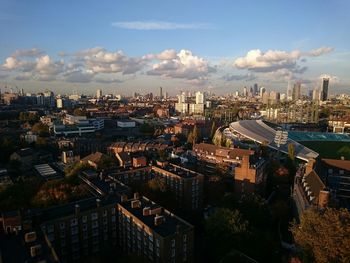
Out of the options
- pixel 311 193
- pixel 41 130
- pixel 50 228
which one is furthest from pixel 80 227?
pixel 41 130

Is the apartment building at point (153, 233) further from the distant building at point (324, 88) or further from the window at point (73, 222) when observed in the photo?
→ the distant building at point (324, 88)

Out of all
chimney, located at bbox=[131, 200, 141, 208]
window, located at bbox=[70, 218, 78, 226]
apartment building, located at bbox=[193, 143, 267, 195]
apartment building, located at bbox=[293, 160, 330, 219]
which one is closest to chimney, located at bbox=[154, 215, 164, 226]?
chimney, located at bbox=[131, 200, 141, 208]

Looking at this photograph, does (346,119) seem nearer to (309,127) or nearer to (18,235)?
(309,127)

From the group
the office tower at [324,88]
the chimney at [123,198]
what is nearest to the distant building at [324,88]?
the office tower at [324,88]

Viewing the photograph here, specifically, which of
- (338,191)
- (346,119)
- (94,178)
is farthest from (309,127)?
(94,178)

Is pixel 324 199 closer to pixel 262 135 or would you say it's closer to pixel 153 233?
pixel 153 233

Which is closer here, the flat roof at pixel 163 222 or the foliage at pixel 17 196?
the flat roof at pixel 163 222

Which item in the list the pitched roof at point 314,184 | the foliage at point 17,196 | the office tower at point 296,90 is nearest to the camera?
the foliage at point 17,196
